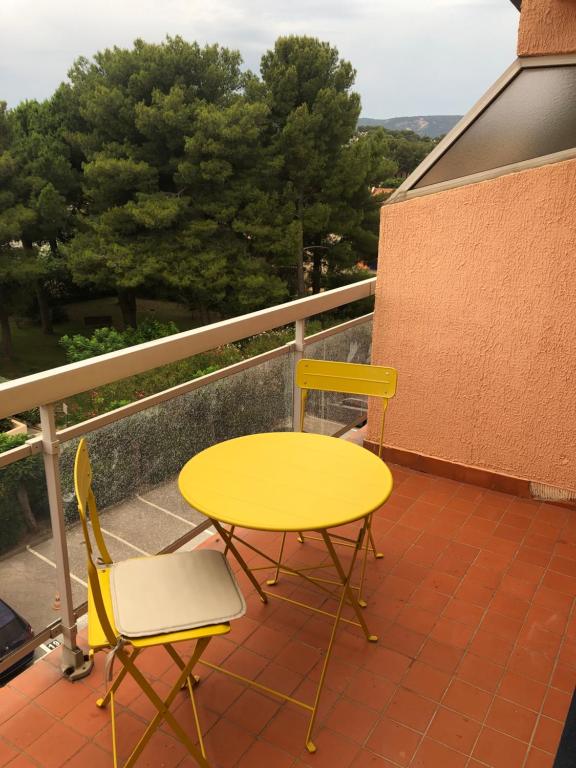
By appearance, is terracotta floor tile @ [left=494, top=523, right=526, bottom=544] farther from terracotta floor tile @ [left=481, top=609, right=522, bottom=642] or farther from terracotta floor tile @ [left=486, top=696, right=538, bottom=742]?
terracotta floor tile @ [left=486, top=696, right=538, bottom=742]

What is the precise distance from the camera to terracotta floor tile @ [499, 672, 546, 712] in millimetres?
2295

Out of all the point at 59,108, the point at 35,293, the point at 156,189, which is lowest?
the point at 35,293

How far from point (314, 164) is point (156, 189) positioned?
268 inches

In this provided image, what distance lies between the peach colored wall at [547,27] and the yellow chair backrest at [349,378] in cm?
213

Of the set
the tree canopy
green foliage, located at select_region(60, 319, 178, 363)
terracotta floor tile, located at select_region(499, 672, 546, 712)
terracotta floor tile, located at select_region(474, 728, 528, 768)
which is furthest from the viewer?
the tree canopy

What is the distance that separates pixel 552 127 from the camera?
11.1 ft

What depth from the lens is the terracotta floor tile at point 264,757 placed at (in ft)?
6.64

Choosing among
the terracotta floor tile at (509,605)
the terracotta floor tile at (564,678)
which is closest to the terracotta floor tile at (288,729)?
the terracotta floor tile at (564,678)

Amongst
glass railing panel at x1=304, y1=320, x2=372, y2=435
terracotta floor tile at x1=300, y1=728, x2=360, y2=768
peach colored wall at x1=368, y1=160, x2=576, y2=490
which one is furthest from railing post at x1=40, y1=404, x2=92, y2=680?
peach colored wall at x1=368, y1=160, x2=576, y2=490

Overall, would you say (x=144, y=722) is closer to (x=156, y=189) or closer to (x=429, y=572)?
(x=429, y=572)

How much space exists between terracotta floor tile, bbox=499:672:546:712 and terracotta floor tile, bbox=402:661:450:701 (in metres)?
0.22

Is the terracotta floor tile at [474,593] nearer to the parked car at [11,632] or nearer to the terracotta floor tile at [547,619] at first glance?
the terracotta floor tile at [547,619]

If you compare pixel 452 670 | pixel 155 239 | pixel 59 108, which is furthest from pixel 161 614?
pixel 59 108

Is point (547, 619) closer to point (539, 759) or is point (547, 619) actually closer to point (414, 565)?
point (414, 565)
